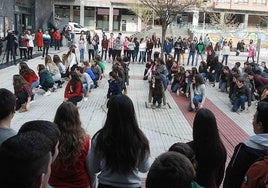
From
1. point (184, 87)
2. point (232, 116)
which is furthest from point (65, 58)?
point (232, 116)

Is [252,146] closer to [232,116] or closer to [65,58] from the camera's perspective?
[232,116]

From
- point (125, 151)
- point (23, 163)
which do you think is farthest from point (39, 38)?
point (23, 163)

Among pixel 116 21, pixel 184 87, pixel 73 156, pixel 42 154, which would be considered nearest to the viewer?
pixel 42 154

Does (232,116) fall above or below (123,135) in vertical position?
below

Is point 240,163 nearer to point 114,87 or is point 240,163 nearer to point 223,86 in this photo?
point 114,87

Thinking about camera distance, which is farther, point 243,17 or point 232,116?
point 243,17

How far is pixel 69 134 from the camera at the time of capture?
3.86 metres

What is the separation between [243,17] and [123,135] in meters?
69.0

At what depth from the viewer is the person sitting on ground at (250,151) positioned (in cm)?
327

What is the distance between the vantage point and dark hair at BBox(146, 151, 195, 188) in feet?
6.95

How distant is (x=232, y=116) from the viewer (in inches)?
464

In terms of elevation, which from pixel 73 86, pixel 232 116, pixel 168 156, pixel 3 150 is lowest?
pixel 232 116

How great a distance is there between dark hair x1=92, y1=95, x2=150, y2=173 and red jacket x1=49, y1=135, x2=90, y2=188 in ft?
1.29

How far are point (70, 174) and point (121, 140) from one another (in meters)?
0.74
